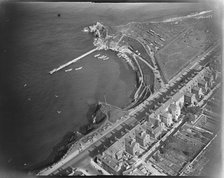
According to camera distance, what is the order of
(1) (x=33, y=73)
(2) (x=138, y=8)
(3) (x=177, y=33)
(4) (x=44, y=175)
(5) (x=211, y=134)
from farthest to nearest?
(3) (x=177, y=33) → (1) (x=33, y=73) → (2) (x=138, y=8) → (5) (x=211, y=134) → (4) (x=44, y=175)

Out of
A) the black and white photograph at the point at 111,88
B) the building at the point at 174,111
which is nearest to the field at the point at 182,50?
the black and white photograph at the point at 111,88

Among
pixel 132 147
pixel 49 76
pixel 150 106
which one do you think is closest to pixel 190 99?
pixel 150 106

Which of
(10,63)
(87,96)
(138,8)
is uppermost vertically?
(138,8)

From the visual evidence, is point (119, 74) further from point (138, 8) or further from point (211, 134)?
point (211, 134)

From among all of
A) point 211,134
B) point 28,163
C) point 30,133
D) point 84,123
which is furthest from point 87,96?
point 211,134

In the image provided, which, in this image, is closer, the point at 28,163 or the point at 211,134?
the point at 28,163

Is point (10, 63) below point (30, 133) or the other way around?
the other way around
